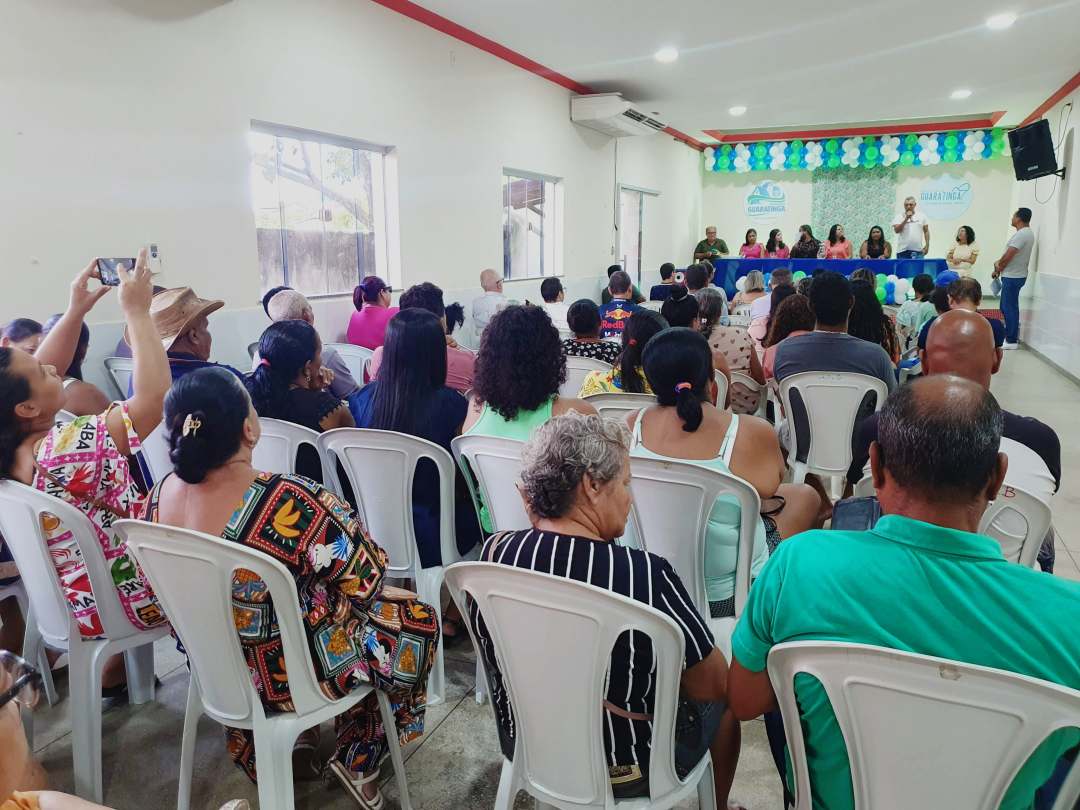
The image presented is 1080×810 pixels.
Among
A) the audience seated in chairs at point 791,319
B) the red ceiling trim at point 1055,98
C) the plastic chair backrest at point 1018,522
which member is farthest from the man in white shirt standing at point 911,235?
the plastic chair backrest at point 1018,522

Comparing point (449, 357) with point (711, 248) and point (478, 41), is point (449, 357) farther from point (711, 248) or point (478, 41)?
point (711, 248)

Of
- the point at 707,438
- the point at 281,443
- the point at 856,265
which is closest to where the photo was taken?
the point at 707,438

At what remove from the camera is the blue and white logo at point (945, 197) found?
12.7 metres

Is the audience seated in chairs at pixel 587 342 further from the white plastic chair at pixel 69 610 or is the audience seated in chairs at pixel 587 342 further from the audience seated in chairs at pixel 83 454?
the white plastic chair at pixel 69 610

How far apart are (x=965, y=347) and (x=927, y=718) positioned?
1.68 metres

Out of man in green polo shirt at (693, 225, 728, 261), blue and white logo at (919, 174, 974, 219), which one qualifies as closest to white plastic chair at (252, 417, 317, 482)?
man in green polo shirt at (693, 225, 728, 261)

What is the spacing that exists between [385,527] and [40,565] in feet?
2.87

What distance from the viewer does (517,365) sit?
223cm

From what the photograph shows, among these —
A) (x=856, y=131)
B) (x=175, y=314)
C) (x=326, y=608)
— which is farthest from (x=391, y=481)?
(x=856, y=131)

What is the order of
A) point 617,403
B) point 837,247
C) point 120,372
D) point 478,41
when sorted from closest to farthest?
1. point 617,403
2. point 120,372
3. point 478,41
4. point 837,247

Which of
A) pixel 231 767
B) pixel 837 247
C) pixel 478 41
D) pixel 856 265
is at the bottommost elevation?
pixel 231 767

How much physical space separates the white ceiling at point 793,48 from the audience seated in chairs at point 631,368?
3.47 m

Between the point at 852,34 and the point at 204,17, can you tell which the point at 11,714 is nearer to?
the point at 204,17

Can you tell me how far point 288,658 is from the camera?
4.83 feet
